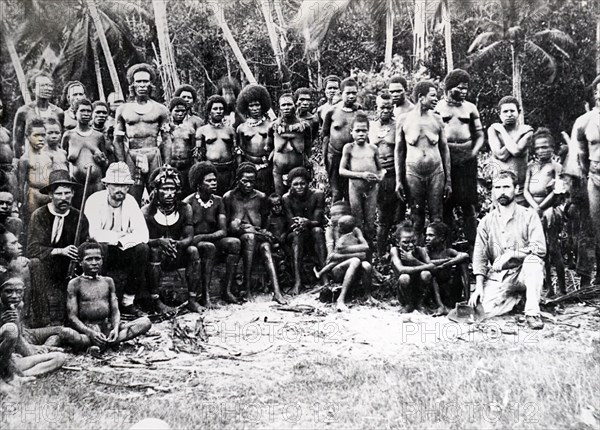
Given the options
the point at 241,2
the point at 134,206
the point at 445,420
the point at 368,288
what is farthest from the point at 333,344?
the point at 241,2

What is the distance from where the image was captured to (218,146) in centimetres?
515

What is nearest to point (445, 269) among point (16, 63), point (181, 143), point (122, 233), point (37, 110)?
point (181, 143)

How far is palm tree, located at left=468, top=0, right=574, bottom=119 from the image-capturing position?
4855 mm

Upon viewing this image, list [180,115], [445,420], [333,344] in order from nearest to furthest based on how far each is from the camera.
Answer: [445,420]
[333,344]
[180,115]

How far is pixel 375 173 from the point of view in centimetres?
495

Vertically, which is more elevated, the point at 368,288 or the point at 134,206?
the point at 134,206

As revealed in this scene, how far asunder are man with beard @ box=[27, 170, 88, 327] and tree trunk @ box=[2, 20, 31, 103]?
27.1 inches

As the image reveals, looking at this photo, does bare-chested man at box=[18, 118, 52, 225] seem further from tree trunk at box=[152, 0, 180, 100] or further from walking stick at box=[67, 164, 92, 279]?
tree trunk at box=[152, 0, 180, 100]

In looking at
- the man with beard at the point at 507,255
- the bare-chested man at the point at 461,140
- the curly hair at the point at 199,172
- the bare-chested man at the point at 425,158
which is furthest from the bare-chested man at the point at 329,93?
the man with beard at the point at 507,255

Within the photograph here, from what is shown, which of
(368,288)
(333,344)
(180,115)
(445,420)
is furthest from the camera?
(180,115)

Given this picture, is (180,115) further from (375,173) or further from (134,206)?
(375,173)

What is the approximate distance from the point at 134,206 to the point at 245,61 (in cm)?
135

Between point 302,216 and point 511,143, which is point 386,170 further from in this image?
point 511,143

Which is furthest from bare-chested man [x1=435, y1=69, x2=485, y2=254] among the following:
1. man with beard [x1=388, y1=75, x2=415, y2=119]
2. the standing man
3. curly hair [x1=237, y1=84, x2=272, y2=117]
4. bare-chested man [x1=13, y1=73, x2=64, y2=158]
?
bare-chested man [x1=13, y1=73, x2=64, y2=158]
